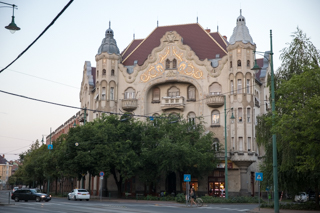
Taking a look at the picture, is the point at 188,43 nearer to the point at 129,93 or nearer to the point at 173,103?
the point at 173,103

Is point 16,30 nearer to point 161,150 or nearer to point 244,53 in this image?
point 161,150

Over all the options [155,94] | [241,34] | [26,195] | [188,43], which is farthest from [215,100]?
[26,195]

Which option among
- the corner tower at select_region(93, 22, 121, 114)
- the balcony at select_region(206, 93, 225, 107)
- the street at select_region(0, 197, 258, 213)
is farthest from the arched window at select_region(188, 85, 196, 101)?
the street at select_region(0, 197, 258, 213)

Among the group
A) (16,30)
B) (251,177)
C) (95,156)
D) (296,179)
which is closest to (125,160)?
(95,156)

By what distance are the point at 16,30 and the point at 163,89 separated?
45.5 metres

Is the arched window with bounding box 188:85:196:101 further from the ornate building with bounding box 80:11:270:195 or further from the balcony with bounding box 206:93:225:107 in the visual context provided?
the balcony with bounding box 206:93:225:107

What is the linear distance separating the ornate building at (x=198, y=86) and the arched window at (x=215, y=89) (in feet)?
0.44

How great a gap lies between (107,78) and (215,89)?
15515 mm

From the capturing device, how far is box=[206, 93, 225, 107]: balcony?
191 ft

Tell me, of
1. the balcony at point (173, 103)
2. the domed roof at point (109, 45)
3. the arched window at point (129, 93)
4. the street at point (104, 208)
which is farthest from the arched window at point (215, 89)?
the street at point (104, 208)

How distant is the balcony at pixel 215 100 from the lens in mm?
58281

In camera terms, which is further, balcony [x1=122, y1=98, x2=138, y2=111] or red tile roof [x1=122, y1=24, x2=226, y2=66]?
red tile roof [x1=122, y1=24, x2=226, y2=66]

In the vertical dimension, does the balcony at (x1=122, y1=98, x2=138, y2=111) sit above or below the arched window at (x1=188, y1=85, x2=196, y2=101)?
below

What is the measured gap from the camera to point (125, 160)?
166 feet
